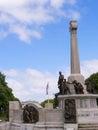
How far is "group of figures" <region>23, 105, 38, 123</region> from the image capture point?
27781 millimetres

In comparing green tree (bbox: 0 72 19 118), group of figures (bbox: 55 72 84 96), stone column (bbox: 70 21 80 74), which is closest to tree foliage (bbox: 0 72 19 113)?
green tree (bbox: 0 72 19 118)

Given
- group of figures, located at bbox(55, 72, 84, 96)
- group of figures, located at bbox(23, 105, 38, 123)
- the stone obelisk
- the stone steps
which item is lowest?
the stone steps

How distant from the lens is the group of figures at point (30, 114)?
91.1ft

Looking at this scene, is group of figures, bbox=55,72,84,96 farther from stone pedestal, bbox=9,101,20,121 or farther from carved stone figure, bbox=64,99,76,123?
carved stone figure, bbox=64,99,76,123

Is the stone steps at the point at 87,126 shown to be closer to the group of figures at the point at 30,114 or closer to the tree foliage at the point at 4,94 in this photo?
the group of figures at the point at 30,114

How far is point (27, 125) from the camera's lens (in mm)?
27922

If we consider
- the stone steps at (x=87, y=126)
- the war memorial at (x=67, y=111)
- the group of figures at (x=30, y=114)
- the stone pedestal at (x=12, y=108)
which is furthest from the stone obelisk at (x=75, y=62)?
the stone steps at (x=87, y=126)

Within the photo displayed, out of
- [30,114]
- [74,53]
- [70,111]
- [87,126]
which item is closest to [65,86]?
[74,53]

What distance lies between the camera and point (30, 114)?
28.0 metres

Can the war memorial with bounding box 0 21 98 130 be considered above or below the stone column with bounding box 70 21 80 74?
below

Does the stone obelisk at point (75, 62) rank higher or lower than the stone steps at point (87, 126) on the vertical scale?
higher

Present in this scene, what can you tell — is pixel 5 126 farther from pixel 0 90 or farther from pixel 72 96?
pixel 0 90

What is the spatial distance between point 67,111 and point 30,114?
3.43m

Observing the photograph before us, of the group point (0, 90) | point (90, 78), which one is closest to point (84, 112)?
point (90, 78)
